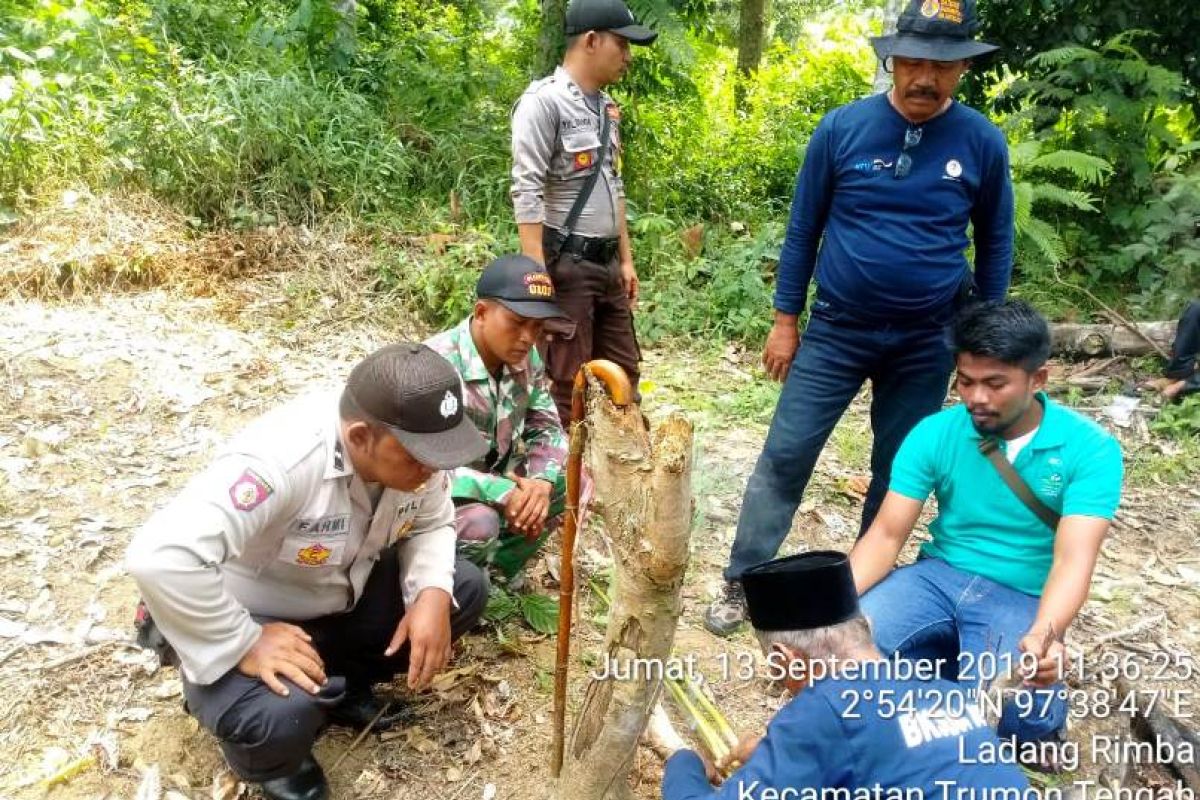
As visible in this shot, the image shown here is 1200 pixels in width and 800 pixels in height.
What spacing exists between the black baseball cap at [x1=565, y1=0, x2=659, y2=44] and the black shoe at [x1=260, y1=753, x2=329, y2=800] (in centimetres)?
309

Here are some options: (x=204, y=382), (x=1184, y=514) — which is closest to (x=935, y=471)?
(x=1184, y=514)

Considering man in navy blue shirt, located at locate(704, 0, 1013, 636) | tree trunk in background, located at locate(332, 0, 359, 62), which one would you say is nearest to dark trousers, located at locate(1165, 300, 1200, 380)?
man in navy blue shirt, located at locate(704, 0, 1013, 636)

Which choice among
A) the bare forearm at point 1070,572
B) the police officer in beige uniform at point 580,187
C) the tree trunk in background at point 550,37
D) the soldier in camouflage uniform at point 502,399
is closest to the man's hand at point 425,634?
the soldier in camouflage uniform at point 502,399

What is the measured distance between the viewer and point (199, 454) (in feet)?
15.2

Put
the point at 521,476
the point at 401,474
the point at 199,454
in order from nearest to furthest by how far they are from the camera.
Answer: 1. the point at 401,474
2. the point at 521,476
3. the point at 199,454

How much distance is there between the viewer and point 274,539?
2.48 metres

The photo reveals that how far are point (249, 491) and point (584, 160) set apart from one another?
2503 mm

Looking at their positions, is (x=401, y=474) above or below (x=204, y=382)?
above

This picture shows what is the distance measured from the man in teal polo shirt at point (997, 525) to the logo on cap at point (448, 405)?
5.04ft

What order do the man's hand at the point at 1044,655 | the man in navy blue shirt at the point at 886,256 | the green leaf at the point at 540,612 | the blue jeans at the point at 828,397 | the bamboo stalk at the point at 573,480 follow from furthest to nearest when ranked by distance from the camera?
the green leaf at the point at 540,612 < the blue jeans at the point at 828,397 < the man in navy blue shirt at the point at 886,256 < the man's hand at the point at 1044,655 < the bamboo stalk at the point at 573,480

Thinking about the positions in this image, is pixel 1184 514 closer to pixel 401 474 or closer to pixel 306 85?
pixel 401 474

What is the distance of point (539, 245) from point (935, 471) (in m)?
1.99

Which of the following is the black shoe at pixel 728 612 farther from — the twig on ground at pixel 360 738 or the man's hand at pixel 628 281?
the man's hand at pixel 628 281

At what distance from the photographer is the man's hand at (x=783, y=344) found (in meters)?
3.57
